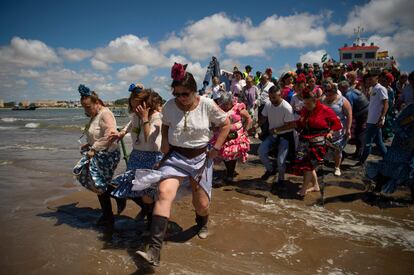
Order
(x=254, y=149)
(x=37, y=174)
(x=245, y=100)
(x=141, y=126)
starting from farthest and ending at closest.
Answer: (x=245, y=100) → (x=254, y=149) → (x=37, y=174) → (x=141, y=126)

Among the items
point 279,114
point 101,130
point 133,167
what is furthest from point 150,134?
point 279,114

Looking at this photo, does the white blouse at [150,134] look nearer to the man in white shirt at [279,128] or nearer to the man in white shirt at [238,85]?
the man in white shirt at [279,128]

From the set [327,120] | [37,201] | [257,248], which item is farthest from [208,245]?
[37,201]

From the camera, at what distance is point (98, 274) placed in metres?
2.89

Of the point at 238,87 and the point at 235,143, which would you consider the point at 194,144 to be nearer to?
the point at 235,143

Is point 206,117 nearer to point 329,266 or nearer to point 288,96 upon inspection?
point 329,266

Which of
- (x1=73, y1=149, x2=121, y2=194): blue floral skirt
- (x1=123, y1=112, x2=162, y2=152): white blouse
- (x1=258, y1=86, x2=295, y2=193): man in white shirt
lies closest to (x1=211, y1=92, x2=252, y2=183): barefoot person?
(x1=258, y1=86, x2=295, y2=193): man in white shirt

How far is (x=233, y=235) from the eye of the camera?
372 cm

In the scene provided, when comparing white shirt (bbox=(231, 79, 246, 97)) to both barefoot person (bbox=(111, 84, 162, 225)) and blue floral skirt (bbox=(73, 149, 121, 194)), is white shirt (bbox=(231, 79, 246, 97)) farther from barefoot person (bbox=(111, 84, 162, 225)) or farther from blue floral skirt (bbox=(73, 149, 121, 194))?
blue floral skirt (bbox=(73, 149, 121, 194))

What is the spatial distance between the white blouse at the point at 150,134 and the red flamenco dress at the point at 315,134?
103 inches

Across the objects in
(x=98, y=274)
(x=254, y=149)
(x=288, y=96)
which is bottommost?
(x=98, y=274)

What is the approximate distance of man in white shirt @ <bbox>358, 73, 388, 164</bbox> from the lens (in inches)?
238

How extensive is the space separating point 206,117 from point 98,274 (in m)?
1.96

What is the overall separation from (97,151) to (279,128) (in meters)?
3.25
